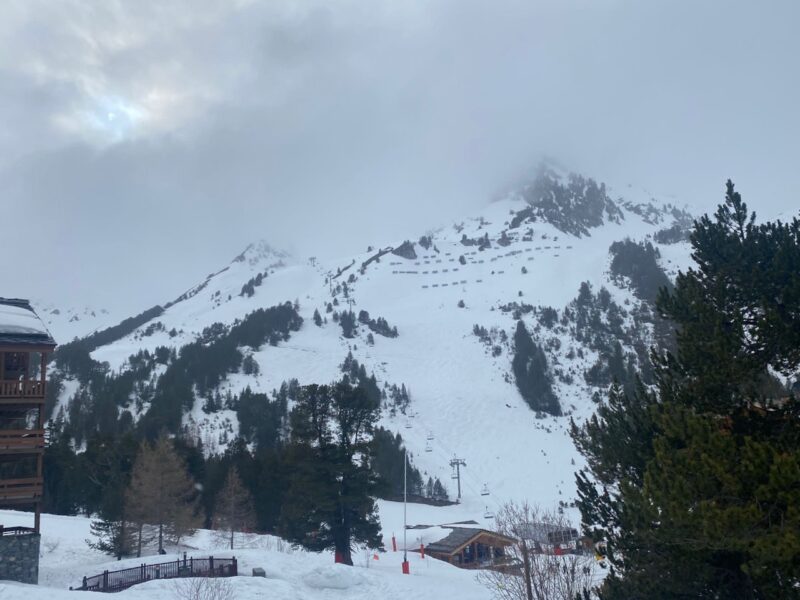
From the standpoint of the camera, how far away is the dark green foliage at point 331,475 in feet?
105

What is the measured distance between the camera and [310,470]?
32.2m

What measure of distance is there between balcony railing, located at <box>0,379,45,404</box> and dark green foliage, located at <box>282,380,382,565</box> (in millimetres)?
12560

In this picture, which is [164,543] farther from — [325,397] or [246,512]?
[325,397]

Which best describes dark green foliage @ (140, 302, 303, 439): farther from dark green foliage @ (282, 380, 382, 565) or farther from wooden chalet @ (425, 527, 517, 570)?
dark green foliage @ (282, 380, 382, 565)

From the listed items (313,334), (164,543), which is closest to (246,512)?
(164,543)

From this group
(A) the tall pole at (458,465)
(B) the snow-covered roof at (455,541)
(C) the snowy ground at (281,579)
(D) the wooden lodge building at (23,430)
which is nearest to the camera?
(C) the snowy ground at (281,579)

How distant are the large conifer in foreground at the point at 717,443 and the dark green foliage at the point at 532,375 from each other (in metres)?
95.6

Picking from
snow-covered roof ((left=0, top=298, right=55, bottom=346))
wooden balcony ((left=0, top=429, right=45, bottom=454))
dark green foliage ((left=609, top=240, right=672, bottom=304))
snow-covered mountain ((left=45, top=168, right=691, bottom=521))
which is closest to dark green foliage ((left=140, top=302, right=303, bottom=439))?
snow-covered mountain ((left=45, top=168, right=691, bottom=521))

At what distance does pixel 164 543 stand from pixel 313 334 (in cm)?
10320

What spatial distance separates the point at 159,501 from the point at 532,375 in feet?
285

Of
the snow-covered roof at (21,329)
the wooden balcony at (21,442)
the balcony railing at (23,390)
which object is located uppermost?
the snow-covered roof at (21,329)

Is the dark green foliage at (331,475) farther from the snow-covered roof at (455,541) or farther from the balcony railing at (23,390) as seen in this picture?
the snow-covered roof at (455,541)

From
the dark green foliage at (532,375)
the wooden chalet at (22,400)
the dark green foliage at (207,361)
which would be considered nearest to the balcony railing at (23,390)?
the wooden chalet at (22,400)

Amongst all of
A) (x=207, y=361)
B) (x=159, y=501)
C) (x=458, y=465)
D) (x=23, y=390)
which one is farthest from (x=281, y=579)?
(x=207, y=361)
